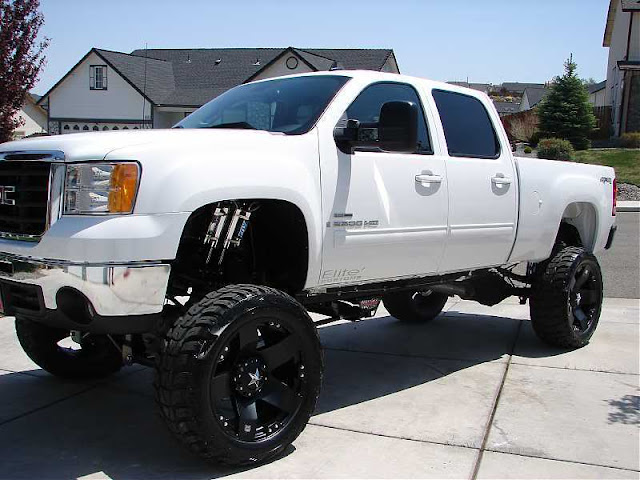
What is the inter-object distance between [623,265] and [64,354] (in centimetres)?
861

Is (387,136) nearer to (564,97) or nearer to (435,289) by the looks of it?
(435,289)

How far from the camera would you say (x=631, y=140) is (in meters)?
30.0

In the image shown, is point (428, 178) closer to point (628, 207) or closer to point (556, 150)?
point (628, 207)

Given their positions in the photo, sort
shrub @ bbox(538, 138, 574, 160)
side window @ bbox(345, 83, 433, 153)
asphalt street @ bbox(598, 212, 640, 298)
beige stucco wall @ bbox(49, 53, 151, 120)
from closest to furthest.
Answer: side window @ bbox(345, 83, 433, 153) < asphalt street @ bbox(598, 212, 640, 298) < shrub @ bbox(538, 138, 574, 160) < beige stucco wall @ bbox(49, 53, 151, 120)

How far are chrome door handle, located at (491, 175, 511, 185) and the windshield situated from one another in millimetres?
1455

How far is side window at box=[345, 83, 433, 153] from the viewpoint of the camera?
14.8ft

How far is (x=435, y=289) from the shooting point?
5629 millimetres

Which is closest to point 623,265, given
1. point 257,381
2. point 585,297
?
point 585,297

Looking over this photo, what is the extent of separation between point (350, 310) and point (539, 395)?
1.44m

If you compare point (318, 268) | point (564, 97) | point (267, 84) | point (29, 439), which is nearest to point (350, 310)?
point (318, 268)

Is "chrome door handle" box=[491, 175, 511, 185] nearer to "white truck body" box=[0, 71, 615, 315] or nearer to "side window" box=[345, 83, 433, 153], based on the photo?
"white truck body" box=[0, 71, 615, 315]

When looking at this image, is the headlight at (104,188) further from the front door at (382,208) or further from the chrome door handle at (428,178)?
the chrome door handle at (428,178)

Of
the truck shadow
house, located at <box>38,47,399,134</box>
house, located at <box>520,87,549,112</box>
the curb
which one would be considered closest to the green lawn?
the curb

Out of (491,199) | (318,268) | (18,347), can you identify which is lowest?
(18,347)
